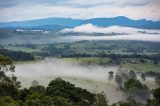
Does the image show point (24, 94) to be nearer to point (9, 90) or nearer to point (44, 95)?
point (44, 95)

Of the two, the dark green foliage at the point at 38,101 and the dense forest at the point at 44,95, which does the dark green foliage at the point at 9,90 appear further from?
the dark green foliage at the point at 38,101

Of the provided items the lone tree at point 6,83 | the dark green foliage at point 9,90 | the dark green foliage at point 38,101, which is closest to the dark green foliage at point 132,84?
the lone tree at point 6,83

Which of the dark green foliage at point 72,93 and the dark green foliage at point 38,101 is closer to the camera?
the dark green foliage at point 38,101

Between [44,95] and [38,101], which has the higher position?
[38,101]

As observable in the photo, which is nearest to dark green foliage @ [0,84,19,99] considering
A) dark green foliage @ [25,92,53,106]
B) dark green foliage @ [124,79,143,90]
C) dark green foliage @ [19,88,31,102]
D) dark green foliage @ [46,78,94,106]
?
dark green foliage @ [19,88,31,102]

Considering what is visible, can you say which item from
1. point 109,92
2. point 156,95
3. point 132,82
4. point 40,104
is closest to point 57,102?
point 40,104

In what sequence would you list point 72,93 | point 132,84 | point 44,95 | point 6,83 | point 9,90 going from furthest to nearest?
1. point 132,84
2. point 72,93
3. point 44,95
4. point 6,83
5. point 9,90

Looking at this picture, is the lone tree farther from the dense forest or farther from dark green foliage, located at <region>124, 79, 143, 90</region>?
dark green foliage, located at <region>124, 79, 143, 90</region>

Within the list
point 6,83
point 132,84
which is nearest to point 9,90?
point 6,83

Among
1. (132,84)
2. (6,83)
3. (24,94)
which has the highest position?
(6,83)

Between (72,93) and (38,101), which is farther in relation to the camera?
(72,93)

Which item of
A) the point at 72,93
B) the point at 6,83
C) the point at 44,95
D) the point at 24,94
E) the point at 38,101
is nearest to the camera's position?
the point at 38,101

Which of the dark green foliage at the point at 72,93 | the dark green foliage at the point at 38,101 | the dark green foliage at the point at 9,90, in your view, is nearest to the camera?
the dark green foliage at the point at 38,101
